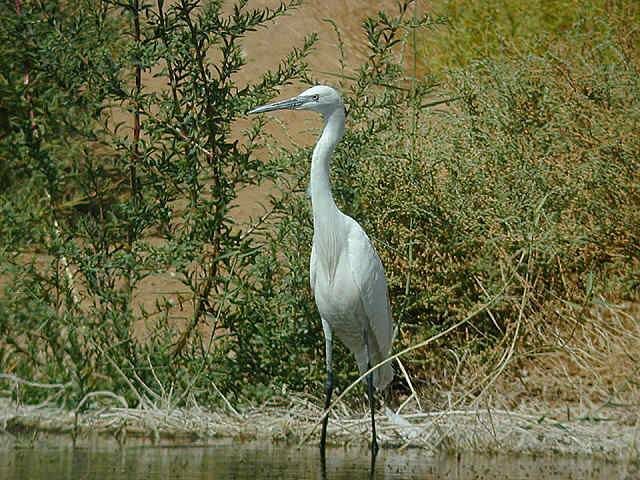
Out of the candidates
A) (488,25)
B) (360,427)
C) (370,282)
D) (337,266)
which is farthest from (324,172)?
(488,25)

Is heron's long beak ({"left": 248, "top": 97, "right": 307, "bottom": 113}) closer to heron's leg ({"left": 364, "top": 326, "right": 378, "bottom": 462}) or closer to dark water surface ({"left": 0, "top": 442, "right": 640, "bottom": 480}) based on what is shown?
heron's leg ({"left": 364, "top": 326, "right": 378, "bottom": 462})

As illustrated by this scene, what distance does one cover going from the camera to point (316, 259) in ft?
21.6

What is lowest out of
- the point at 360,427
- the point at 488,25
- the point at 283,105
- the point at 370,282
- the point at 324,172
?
the point at 360,427

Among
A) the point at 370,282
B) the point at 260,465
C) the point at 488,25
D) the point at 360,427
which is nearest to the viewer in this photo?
the point at 260,465

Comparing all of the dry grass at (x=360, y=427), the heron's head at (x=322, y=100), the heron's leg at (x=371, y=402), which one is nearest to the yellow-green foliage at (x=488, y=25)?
the heron's head at (x=322, y=100)

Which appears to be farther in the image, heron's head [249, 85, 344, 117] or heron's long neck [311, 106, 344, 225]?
heron's head [249, 85, 344, 117]

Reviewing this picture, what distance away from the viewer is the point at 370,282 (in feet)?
21.7

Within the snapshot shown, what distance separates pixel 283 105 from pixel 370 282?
3.70 feet

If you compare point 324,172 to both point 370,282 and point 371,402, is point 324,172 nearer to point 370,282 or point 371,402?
point 370,282

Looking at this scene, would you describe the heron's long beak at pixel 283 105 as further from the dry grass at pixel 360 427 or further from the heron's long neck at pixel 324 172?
the dry grass at pixel 360 427

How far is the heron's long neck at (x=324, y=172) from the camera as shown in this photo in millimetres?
6402

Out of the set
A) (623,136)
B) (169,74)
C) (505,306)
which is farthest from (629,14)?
(169,74)

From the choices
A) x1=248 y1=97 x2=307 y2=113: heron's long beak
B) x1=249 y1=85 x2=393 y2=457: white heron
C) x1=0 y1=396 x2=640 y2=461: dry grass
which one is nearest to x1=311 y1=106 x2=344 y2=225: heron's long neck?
x1=249 y1=85 x2=393 y2=457: white heron

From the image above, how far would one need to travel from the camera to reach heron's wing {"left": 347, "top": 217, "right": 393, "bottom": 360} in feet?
21.5
